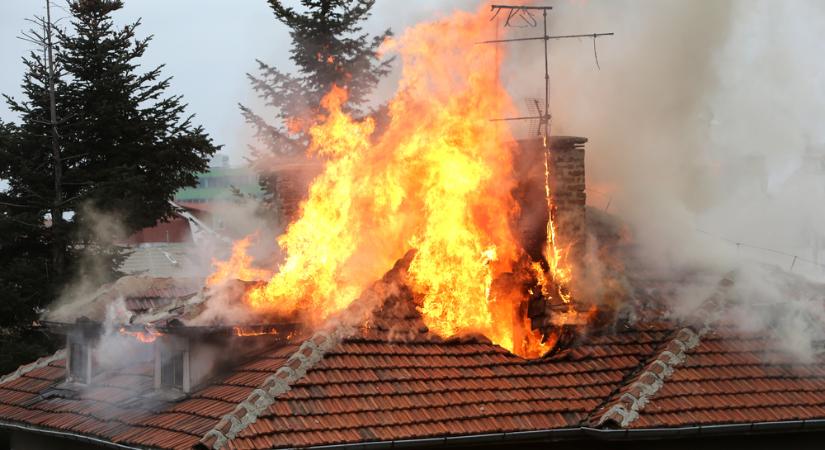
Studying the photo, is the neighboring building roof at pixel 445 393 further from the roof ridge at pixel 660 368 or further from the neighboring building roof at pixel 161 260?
the neighboring building roof at pixel 161 260

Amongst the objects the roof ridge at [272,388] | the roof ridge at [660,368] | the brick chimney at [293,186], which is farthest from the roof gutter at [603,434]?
the brick chimney at [293,186]

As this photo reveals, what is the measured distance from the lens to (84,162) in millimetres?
28891

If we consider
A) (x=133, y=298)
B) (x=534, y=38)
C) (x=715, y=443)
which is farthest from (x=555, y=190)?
(x=133, y=298)

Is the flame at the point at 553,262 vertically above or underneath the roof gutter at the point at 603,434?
above

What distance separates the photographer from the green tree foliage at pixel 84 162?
27.1 metres

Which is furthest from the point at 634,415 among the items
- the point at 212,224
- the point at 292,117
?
the point at 212,224

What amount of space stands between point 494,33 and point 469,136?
1.96m

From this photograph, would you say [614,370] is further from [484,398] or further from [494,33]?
[494,33]

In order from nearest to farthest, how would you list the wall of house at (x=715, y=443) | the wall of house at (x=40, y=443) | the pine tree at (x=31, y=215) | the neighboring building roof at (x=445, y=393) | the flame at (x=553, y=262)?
the neighboring building roof at (x=445, y=393) < the wall of house at (x=715, y=443) < the wall of house at (x=40, y=443) < the flame at (x=553, y=262) < the pine tree at (x=31, y=215)

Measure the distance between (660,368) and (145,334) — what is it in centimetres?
680

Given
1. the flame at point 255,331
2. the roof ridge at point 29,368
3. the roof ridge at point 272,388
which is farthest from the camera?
the roof ridge at point 29,368

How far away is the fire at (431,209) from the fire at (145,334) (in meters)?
1.33

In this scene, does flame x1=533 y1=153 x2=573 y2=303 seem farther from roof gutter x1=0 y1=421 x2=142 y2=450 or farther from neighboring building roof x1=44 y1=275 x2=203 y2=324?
roof gutter x1=0 y1=421 x2=142 y2=450

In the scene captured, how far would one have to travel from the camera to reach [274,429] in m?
13.0
